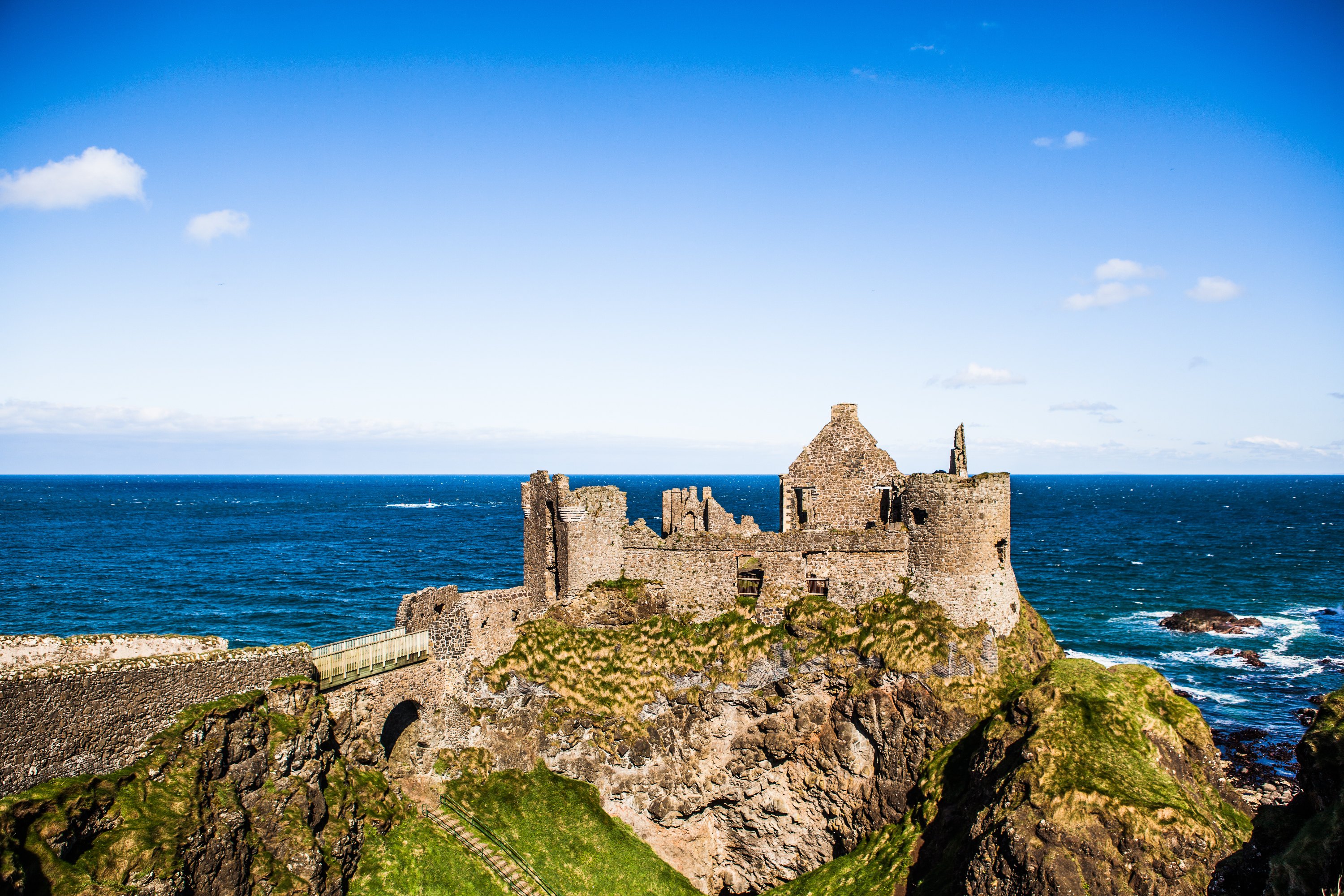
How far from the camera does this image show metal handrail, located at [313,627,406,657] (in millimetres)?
29859

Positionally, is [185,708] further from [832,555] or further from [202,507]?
[202,507]

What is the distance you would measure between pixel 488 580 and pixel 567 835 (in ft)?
188

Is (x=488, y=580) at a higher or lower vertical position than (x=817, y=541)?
lower

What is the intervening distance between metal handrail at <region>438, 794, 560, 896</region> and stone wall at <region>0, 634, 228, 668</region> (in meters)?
10.2

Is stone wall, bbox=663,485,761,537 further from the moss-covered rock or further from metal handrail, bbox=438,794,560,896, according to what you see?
metal handrail, bbox=438,794,560,896

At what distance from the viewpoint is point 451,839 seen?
30500 millimetres

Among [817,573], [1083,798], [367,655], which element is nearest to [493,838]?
[367,655]

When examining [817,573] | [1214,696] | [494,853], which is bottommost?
[1214,696]

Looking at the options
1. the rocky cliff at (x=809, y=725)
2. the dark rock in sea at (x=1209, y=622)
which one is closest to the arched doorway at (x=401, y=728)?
the rocky cliff at (x=809, y=725)

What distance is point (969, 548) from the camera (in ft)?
106

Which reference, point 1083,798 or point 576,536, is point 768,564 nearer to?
point 576,536

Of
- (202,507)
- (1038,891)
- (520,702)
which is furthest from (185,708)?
(202,507)

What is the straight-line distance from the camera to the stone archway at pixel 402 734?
32281 millimetres

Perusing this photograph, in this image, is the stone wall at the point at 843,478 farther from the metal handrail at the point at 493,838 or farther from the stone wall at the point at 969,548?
the metal handrail at the point at 493,838
